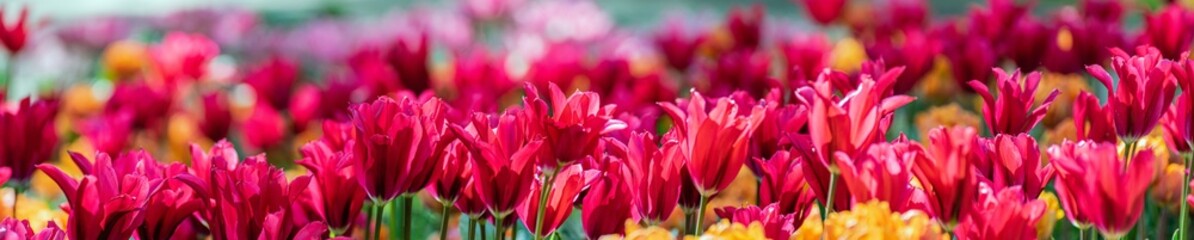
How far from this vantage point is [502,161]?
1.21m

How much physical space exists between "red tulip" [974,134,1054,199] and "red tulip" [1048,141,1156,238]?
0.25 feet

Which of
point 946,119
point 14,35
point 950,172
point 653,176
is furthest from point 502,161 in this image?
point 14,35

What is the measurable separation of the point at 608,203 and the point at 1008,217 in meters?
0.34

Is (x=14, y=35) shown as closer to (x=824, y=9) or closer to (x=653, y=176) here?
(x=824, y=9)

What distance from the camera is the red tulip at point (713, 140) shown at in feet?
3.84

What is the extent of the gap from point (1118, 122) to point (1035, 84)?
0.08m

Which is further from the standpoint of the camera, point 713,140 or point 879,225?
point 713,140

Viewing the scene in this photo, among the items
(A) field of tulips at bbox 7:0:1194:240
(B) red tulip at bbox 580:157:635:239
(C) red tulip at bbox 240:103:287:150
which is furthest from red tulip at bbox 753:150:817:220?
(C) red tulip at bbox 240:103:287:150

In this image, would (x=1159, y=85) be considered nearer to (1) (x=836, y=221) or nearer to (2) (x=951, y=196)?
(2) (x=951, y=196)

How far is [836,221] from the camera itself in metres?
1.01

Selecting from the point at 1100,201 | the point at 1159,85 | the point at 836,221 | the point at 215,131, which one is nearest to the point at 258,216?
the point at 836,221

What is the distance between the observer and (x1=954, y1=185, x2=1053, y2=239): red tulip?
1027mm

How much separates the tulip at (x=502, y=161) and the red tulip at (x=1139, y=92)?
0.47 metres

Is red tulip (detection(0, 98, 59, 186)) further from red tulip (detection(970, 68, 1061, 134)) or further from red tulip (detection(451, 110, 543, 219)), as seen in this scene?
red tulip (detection(970, 68, 1061, 134))
